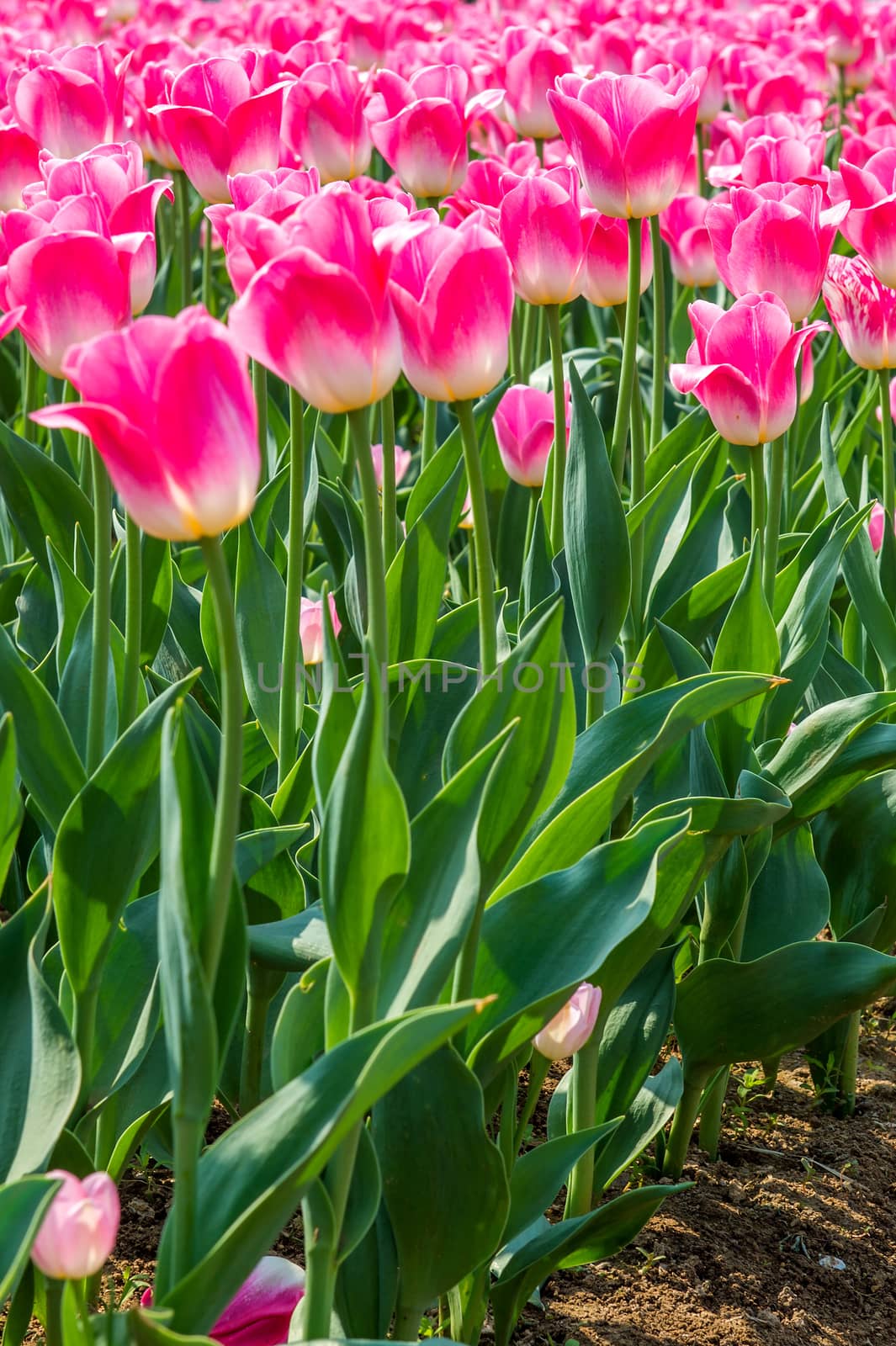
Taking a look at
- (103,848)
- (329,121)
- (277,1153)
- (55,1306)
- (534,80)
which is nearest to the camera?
(277,1153)

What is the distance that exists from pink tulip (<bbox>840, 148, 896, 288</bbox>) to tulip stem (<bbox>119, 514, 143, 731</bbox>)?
0.92 meters

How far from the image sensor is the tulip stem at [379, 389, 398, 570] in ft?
4.25

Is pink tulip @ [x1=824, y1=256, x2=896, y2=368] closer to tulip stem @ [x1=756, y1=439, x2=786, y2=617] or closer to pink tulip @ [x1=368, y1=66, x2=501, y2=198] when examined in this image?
tulip stem @ [x1=756, y1=439, x2=786, y2=617]

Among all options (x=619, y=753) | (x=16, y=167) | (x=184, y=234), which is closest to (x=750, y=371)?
(x=619, y=753)

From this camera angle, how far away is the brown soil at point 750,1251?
4.65 feet

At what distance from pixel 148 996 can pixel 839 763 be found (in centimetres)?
75

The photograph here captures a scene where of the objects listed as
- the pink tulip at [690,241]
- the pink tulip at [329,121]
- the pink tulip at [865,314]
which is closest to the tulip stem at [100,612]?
the pink tulip at [329,121]

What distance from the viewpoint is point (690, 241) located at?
7.73ft

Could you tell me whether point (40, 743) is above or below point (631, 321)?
below

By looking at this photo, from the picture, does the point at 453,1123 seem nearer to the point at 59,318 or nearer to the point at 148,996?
the point at 148,996

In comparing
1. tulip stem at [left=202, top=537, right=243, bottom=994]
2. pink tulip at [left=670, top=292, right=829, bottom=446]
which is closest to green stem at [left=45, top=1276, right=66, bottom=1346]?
tulip stem at [left=202, top=537, right=243, bottom=994]

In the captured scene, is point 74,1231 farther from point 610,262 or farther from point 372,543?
point 610,262

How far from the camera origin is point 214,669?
1.61 metres

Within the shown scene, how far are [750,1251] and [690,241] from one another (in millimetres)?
1565
